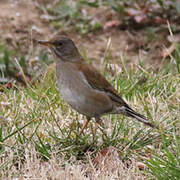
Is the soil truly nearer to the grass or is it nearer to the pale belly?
the grass

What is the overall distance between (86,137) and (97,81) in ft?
1.85

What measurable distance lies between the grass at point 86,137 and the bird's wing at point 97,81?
9.8 inches

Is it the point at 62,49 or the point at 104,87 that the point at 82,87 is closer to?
the point at 104,87

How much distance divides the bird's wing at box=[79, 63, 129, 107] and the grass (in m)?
0.25

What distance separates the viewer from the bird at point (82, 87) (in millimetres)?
4832

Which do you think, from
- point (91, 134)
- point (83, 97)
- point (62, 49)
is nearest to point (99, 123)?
point (91, 134)

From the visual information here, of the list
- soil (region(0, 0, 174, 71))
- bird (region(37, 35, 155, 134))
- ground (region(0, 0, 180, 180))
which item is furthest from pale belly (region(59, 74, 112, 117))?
soil (region(0, 0, 174, 71))

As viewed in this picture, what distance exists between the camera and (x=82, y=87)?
16.1 ft

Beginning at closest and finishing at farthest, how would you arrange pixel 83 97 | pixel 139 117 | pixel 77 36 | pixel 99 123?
pixel 83 97, pixel 139 117, pixel 99 123, pixel 77 36

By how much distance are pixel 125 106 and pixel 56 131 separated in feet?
2.36

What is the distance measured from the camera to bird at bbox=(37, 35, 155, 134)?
483cm

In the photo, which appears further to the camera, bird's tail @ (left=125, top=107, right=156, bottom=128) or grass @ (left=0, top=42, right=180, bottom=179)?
bird's tail @ (left=125, top=107, right=156, bottom=128)

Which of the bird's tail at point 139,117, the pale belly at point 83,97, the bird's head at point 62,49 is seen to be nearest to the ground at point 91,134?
the bird's tail at point 139,117

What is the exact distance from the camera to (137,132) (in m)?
5.02
